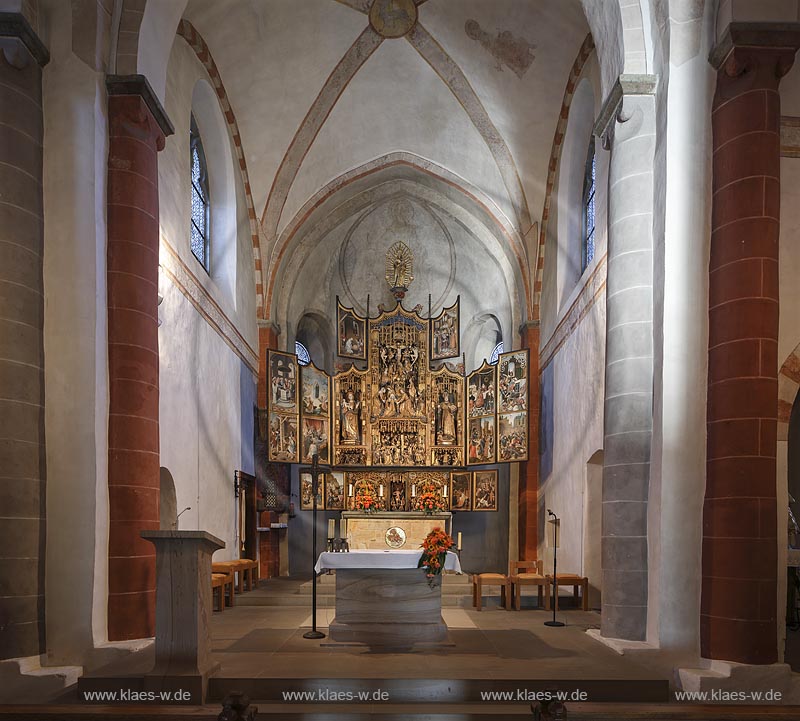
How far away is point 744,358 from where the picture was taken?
7.61 m

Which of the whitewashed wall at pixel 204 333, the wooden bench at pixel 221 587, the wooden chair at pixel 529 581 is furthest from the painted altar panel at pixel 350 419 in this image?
the wooden chair at pixel 529 581

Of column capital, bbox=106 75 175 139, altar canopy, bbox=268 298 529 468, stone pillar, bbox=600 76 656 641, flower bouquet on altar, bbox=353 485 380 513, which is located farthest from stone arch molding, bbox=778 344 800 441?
flower bouquet on altar, bbox=353 485 380 513

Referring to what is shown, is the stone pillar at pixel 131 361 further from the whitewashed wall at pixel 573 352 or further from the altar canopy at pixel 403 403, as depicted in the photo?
the altar canopy at pixel 403 403

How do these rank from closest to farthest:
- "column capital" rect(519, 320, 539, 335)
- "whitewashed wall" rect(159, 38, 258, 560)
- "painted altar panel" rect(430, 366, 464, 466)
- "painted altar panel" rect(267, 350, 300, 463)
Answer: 1. "whitewashed wall" rect(159, 38, 258, 560)
2. "painted altar panel" rect(267, 350, 300, 463)
3. "painted altar panel" rect(430, 366, 464, 466)
4. "column capital" rect(519, 320, 539, 335)

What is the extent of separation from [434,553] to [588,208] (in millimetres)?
8356

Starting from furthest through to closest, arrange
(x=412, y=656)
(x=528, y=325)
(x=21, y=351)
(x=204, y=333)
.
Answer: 1. (x=528, y=325)
2. (x=204, y=333)
3. (x=412, y=656)
4. (x=21, y=351)

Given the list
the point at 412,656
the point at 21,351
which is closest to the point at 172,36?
the point at 21,351

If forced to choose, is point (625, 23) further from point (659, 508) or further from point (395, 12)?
point (395, 12)

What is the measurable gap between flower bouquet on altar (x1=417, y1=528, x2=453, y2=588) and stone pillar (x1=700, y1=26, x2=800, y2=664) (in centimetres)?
269

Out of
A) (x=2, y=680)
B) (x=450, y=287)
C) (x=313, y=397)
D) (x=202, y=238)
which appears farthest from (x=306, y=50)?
(x=2, y=680)

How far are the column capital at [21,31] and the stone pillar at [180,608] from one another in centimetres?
507

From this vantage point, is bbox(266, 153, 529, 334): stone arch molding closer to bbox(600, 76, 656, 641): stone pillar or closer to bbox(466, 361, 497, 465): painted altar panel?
bbox(466, 361, 497, 465): painted altar panel

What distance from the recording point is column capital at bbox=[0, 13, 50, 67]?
8.03 metres

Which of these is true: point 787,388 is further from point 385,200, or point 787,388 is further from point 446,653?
point 385,200
